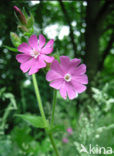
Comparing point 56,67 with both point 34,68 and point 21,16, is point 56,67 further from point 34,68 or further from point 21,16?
point 21,16

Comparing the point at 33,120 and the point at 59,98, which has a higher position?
the point at 59,98

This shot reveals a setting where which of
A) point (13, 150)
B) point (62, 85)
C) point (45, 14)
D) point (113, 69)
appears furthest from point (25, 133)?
point (113, 69)

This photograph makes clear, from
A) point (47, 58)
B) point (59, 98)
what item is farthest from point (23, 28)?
point (59, 98)

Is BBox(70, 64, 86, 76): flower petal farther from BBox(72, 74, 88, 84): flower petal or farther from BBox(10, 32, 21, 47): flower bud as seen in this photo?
BBox(10, 32, 21, 47): flower bud

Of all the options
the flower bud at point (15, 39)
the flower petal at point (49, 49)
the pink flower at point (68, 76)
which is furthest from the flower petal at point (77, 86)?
the flower bud at point (15, 39)

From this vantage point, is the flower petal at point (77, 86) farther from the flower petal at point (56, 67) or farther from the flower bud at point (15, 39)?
the flower bud at point (15, 39)

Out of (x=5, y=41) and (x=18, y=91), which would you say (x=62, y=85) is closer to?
(x=5, y=41)

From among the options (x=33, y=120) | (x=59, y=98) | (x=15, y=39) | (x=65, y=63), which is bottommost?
(x=33, y=120)
